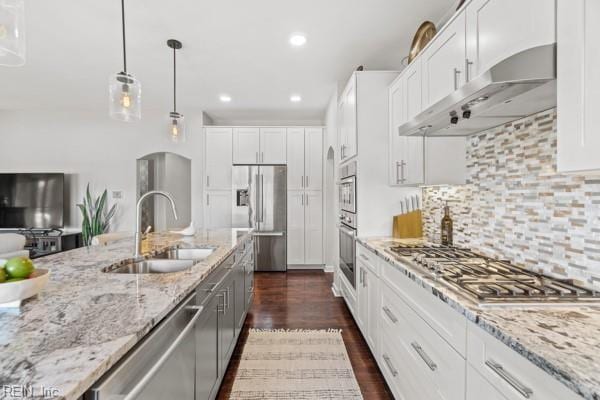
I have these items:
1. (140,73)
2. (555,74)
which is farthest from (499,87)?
(140,73)

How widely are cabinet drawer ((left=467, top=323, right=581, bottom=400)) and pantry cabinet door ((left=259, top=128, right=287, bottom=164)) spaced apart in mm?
4584

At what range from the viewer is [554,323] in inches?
37.3

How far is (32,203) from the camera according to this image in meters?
5.39

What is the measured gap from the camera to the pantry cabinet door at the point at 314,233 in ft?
17.9

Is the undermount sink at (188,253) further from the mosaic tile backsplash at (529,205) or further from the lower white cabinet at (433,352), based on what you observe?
the mosaic tile backsplash at (529,205)

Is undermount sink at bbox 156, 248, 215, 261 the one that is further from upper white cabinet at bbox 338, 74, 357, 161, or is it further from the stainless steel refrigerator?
the stainless steel refrigerator

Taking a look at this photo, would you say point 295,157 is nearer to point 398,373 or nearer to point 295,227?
point 295,227

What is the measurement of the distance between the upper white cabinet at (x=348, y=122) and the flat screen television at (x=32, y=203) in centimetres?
492

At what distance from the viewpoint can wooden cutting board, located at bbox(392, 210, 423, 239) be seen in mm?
2885

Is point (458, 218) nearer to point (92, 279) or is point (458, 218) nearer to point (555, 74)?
point (555, 74)

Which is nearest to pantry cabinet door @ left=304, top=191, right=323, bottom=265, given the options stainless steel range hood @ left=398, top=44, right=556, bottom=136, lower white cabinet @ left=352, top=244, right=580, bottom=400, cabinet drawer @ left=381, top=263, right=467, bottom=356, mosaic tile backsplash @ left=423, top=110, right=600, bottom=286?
lower white cabinet @ left=352, top=244, right=580, bottom=400

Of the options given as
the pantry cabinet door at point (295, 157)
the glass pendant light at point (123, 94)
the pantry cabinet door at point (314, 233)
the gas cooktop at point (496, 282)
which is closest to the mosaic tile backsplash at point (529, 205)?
the gas cooktop at point (496, 282)

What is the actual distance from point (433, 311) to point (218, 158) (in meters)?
4.63

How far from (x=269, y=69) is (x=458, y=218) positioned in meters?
2.66
